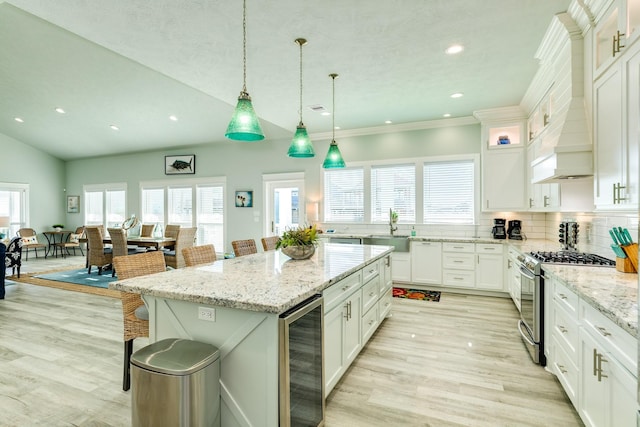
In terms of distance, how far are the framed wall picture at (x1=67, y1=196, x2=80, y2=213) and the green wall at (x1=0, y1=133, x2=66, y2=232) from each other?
0.24 metres

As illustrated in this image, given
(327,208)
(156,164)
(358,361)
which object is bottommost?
(358,361)

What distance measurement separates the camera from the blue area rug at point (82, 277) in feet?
19.4

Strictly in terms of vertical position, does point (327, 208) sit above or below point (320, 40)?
below

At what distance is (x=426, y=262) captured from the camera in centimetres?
532

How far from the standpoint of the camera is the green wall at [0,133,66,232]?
8891mm

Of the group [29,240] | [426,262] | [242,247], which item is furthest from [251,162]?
[29,240]

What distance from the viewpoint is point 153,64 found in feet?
11.6

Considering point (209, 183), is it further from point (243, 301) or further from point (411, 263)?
point (243, 301)

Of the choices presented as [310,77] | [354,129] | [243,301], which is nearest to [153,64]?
[310,77]

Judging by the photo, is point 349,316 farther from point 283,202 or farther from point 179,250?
point 283,202

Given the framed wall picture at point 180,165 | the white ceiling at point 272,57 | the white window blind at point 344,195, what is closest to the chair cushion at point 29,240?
the white ceiling at point 272,57

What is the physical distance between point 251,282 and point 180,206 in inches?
286

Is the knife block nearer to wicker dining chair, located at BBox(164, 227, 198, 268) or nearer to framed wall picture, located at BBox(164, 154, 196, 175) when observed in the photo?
wicker dining chair, located at BBox(164, 227, 198, 268)

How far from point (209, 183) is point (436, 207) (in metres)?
5.37
